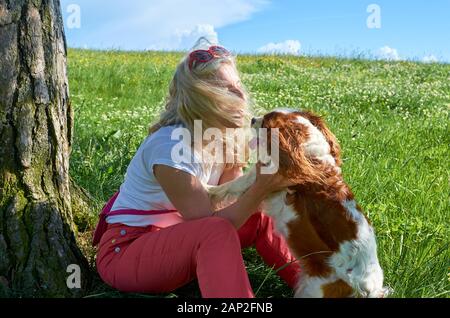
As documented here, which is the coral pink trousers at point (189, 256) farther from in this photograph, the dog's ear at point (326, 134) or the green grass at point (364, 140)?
the dog's ear at point (326, 134)

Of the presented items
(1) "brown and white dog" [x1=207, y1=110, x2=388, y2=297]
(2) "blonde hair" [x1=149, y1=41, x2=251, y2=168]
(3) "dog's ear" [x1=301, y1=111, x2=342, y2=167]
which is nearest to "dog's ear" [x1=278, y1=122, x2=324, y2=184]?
(1) "brown and white dog" [x1=207, y1=110, x2=388, y2=297]

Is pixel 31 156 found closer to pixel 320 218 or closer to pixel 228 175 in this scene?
pixel 228 175

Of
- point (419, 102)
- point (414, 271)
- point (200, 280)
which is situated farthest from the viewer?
point (419, 102)

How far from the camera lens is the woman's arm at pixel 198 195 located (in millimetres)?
2832

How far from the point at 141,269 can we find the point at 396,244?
1530mm

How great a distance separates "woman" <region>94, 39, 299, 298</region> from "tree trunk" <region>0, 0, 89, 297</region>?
263mm

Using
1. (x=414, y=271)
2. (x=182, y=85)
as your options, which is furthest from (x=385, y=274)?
(x=182, y=85)

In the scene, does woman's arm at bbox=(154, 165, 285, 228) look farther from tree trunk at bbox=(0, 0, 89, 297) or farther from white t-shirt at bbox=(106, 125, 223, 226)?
tree trunk at bbox=(0, 0, 89, 297)

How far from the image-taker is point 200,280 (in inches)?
106

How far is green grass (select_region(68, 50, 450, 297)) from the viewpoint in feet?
11.2

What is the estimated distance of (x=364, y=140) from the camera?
6.22 metres

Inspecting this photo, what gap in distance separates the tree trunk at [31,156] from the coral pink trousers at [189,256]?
0.87 ft

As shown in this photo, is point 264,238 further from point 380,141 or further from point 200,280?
point 380,141
